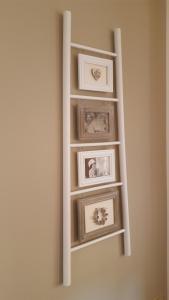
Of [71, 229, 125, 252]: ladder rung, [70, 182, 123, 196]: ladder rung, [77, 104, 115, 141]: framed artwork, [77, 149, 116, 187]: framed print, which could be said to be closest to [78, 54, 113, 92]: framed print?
[77, 104, 115, 141]: framed artwork

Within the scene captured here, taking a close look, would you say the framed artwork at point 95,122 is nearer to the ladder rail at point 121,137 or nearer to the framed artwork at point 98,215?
the ladder rail at point 121,137

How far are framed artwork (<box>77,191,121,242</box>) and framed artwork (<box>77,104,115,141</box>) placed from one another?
1.04ft

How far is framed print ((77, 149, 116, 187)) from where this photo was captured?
1386mm

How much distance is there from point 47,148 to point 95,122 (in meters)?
0.33

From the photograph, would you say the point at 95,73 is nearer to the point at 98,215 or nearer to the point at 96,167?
the point at 96,167

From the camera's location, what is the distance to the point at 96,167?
1454 millimetres

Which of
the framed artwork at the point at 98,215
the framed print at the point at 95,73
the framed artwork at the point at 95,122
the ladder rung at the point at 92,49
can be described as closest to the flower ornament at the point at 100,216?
the framed artwork at the point at 98,215

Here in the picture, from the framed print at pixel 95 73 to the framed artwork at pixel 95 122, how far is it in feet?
0.33

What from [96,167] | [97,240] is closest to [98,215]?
[97,240]

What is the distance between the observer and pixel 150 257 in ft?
6.11

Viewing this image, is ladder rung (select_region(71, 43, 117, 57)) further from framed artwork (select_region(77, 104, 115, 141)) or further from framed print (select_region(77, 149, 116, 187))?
framed print (select_region(77, 149, 116, 187))

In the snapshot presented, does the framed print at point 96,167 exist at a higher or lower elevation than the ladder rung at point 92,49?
lower

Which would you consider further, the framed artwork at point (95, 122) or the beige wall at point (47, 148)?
the framed artwork at point (95, 122)

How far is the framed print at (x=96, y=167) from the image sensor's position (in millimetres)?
1386
